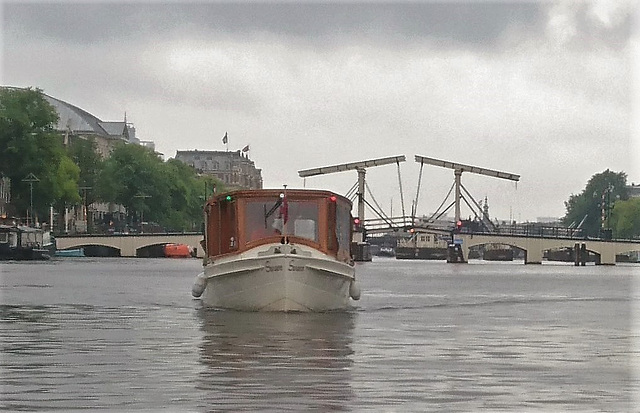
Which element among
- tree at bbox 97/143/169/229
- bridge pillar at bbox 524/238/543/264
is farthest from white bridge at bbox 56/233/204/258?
bridge pillar at bbox 524/238/543/264

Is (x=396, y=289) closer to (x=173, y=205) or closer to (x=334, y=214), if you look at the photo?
(x=334, y=214)

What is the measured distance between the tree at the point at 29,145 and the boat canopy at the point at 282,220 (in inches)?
3769

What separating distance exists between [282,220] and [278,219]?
0.70ft

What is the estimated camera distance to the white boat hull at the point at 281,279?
3769cm

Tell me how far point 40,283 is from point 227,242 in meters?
27.6

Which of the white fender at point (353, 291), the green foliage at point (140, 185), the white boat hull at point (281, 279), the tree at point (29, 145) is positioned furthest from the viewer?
the green foliage at point (140, 185)

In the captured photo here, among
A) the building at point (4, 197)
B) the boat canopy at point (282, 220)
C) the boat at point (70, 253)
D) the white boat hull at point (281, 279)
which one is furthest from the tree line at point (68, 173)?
the white boat hull at point (281, 279)

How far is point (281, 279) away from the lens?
38219 mm

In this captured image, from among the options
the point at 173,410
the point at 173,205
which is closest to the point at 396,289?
the point at 173,410

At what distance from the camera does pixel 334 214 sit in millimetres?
40219

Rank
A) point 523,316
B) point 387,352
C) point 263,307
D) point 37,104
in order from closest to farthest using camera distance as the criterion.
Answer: point 387,352 < point 263,307 < point 523,316 < point 37,104

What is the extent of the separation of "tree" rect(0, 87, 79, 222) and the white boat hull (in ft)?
316

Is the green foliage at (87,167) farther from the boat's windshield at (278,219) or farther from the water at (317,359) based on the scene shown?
the boat's windshield at (278,219)

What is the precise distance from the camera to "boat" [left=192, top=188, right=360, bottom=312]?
38000 millimetres
